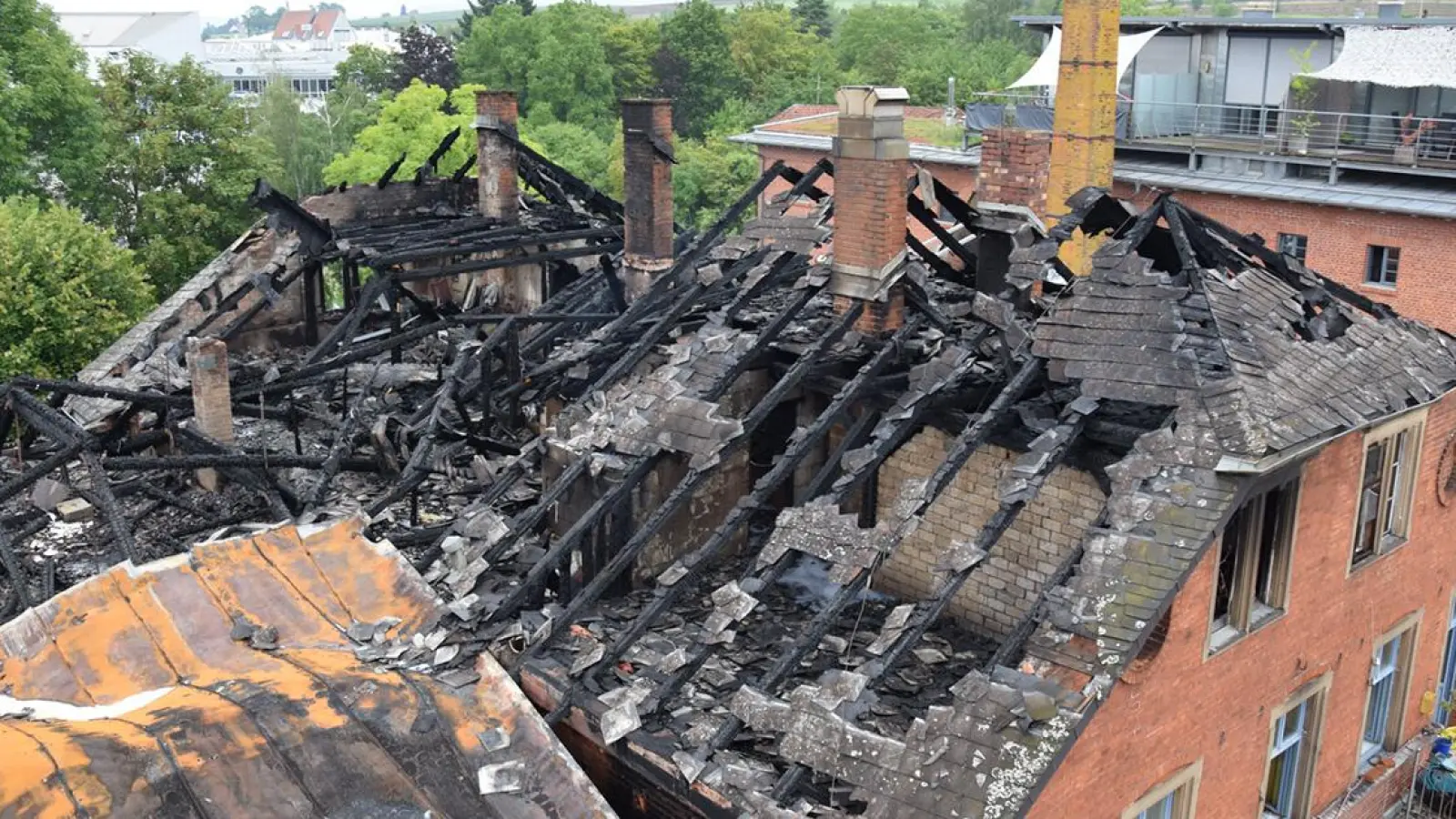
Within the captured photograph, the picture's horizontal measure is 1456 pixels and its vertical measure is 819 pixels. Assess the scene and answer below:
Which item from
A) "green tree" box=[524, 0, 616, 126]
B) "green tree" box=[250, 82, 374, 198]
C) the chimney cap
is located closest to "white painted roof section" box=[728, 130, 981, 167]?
"green tree" box=[524, 0, 616, 126]

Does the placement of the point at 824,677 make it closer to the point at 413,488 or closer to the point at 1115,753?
the point at 1115,753

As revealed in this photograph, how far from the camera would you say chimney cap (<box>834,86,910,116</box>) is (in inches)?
468

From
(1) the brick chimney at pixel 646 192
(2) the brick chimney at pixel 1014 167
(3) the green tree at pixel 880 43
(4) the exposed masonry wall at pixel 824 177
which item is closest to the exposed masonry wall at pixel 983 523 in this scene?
(2) the brick chimney at pixel 1014 167

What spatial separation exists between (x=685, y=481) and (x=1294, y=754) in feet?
22.4

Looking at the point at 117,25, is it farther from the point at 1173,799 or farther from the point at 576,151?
the point at 1173,799

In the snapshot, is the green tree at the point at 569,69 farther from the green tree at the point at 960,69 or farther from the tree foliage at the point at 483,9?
the green tree at the point at 960,69

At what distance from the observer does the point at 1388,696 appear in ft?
44.7

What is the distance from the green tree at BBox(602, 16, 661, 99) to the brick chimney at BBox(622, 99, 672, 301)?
53199 millimetres

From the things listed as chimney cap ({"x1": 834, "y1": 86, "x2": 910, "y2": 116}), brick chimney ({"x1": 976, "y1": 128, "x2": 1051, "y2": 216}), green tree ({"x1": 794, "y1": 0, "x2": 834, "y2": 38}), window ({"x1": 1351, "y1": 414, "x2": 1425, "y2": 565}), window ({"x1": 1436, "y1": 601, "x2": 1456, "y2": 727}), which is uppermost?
green tree ({"x1": 794, "y1": 0, "x2": 834, "y2": 38})

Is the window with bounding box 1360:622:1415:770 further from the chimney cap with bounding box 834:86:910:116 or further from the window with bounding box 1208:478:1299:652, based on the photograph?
the chimney cap with bounding box 834:86:910:116

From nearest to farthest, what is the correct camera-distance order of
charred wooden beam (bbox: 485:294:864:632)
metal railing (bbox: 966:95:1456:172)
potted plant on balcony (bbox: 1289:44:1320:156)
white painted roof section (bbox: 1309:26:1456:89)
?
charred wooden beam (bbox: 485:294:864:632), metal railing (bbox: 966:95:1456:172), white painted roof section (bbox: 1309:26:1456:89), potted plant on balcony (bbox: 1289:44:1320:156)

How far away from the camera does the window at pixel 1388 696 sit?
1318 centimetres

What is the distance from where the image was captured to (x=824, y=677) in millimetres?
8445

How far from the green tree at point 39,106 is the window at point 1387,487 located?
30.9 metres
